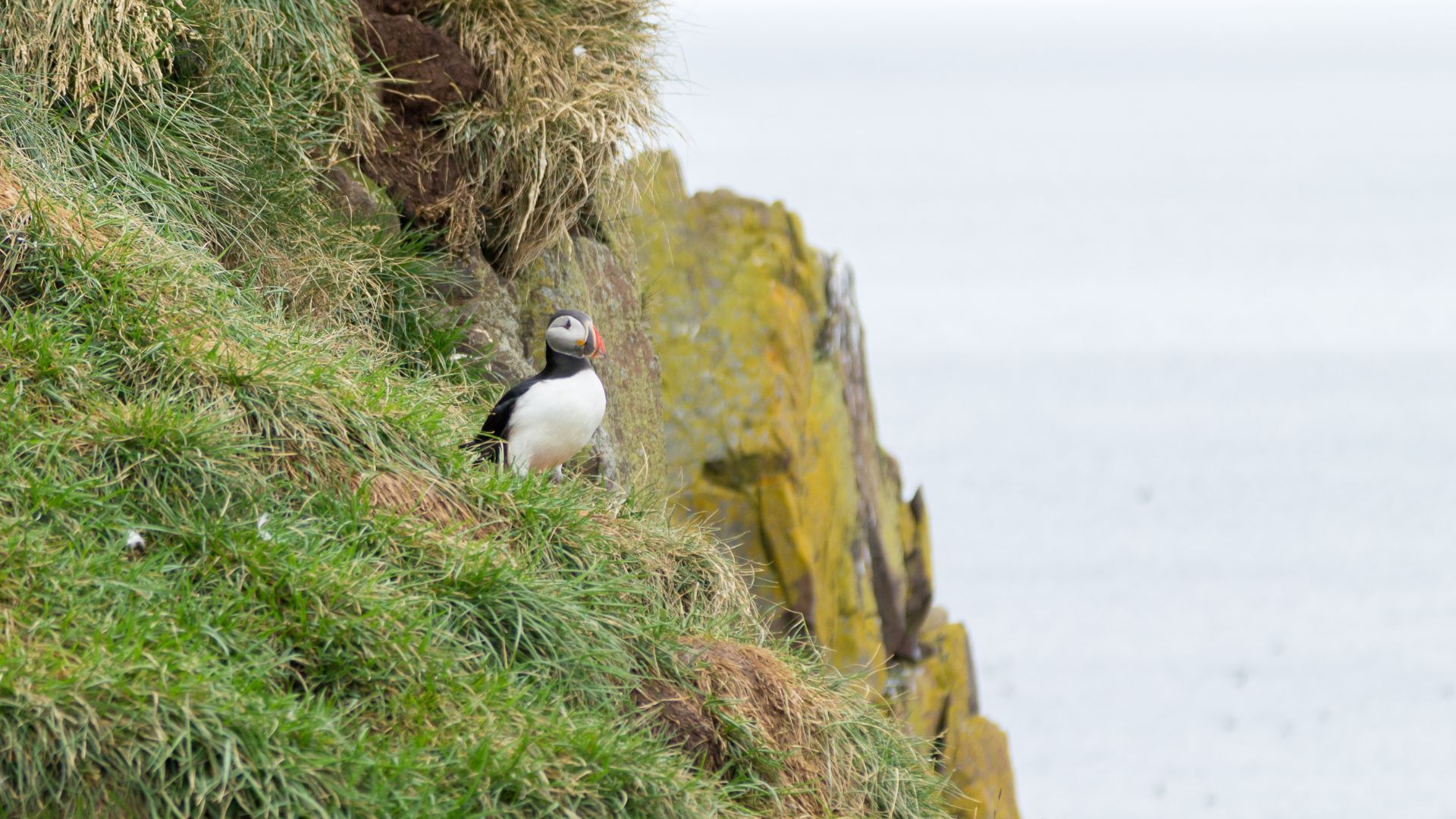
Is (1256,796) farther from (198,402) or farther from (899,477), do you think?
(198,402)

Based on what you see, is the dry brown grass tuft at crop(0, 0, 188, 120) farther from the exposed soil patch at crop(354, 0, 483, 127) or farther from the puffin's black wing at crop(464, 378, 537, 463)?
the puffin's black wing at crop(464, 378, 537, 463)

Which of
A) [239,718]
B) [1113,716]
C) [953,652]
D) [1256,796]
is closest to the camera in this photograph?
[239,718]

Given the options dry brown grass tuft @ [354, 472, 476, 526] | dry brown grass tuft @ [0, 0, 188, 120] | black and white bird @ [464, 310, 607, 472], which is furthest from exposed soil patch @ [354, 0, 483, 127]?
dry brown grass tuft @ [354, 472, 476, 526]

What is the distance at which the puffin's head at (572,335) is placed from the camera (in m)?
5.21

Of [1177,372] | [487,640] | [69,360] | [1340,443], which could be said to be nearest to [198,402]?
[69,360]

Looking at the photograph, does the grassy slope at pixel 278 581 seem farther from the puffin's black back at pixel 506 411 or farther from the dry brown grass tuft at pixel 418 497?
the puffin's black back at pixel 506 411

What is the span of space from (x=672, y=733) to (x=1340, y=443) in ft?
299

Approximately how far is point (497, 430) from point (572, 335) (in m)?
0.41

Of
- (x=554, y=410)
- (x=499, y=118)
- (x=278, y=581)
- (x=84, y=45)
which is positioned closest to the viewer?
(x=278, y=581)

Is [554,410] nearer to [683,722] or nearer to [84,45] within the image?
[683,722]

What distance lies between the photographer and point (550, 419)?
16.4ft

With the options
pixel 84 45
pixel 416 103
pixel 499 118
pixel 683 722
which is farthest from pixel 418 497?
pixel 416 103

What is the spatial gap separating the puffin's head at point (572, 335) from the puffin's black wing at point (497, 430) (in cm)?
17

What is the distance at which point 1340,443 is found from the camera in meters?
88.2
